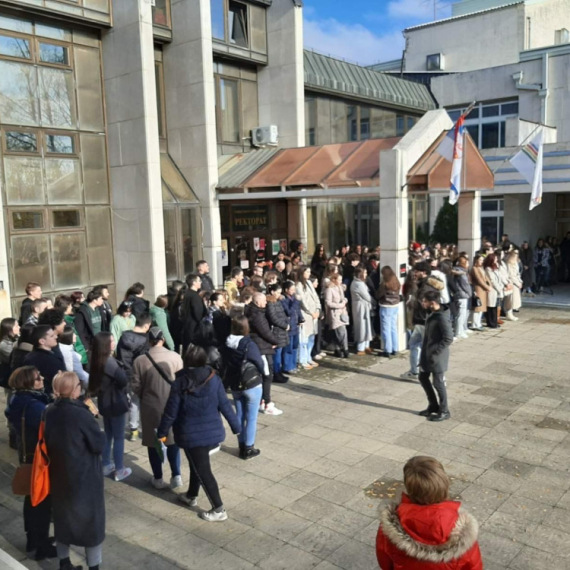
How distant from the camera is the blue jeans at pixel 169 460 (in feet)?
21.3

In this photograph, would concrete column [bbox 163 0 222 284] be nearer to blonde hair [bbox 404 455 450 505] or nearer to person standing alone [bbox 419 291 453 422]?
person standing alone [bbox 419 291 453 422]

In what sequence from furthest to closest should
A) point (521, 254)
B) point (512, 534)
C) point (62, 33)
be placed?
point (521, 254), point (62, 33), point (512, 534)

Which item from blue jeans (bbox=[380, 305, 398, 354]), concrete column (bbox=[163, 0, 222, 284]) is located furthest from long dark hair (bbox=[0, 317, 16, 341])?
concrete column (bbox=[163, 0, 222, 284])

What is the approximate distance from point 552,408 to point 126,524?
6146mm

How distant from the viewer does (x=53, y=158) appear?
13727mm

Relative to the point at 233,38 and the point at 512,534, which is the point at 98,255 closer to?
the point at 233,38

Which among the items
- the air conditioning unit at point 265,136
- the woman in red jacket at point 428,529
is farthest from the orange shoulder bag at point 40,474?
the air conditioning unit at point 265,136

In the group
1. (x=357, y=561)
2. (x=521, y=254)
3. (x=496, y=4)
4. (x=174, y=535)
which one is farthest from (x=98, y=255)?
(x=496, y=4)

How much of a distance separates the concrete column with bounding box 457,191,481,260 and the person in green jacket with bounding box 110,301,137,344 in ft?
31.2

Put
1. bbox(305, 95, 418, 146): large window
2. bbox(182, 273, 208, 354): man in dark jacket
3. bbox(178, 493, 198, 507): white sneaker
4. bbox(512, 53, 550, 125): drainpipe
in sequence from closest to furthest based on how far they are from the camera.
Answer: bbox(178, 493, 198, 507): white sneaker, bbox(182, 273, 208, 354): man in dark jacket, bbox(305, 95, 418, 146): large window, bbox(512, 53, 550, 125): drainpipe

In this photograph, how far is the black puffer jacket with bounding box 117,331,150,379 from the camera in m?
7.32

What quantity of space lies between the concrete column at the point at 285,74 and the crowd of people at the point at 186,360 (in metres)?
6.14

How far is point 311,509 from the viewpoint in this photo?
239 inches

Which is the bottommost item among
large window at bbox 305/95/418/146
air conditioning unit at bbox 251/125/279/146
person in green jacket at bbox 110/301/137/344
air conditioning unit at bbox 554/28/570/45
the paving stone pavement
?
the paving stone pavement
